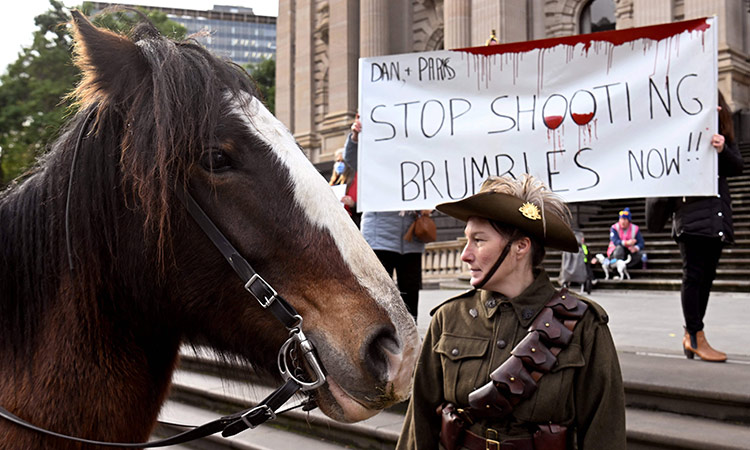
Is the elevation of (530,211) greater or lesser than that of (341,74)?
lesser

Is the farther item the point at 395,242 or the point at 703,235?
the point at 395,242

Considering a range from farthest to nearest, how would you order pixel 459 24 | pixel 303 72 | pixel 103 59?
pixel 303 72, pixel 459 24, pixel 103 59

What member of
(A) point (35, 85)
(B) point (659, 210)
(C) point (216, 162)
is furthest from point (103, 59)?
(A) point (35, 85)

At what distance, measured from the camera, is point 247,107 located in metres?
1.75

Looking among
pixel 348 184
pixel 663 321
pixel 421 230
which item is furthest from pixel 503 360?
pixel 663 321

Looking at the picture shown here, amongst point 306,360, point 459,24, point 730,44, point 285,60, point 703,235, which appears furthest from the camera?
point 285,60

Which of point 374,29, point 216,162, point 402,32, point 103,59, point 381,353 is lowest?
point 381,353

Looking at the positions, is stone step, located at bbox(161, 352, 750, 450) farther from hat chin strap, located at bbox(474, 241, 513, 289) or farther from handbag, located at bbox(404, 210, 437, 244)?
handbag, located at bbox(404, 210, 437, 244)

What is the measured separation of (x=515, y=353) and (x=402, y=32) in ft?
95.3

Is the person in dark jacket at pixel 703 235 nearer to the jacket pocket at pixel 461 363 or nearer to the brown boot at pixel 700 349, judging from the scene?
the brown boot at pixel 700 349

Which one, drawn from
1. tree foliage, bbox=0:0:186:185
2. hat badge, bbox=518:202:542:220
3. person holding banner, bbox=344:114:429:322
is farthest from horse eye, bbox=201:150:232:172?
tree foliage, bbox=0:0:186:185

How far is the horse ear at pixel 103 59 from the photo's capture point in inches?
65.1

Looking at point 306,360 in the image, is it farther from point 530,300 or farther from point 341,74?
point 341,74

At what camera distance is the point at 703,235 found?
4.92 metres
